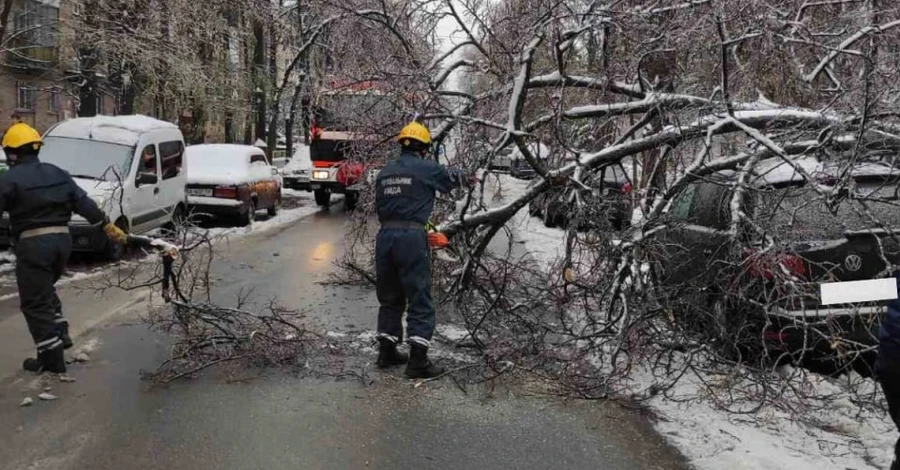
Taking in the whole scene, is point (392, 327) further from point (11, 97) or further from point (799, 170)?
point (11, 97)

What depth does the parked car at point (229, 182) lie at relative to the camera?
637 inches

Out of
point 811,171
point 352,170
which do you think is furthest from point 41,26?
point 811,171

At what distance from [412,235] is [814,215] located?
289cm

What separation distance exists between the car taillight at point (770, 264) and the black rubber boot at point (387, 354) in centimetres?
265

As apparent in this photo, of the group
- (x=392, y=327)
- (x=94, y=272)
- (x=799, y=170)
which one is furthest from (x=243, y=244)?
(x=799, y=170)

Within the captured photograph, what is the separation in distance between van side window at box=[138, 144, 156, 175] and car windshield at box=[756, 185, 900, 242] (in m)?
9.69

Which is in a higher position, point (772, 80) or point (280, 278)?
point (772, 80)

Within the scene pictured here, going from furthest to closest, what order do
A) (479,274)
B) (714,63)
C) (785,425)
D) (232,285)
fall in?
(232,285) < (714,63) < (479,274) < (785,425)

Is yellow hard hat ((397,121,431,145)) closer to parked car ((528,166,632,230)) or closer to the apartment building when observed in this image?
parked car ((528,166,632,230))

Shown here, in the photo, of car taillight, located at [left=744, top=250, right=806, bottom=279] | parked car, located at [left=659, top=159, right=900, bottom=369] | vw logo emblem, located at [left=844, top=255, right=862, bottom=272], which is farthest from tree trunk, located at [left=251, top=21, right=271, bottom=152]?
vw logo emblem, located at [left=844, top=255, right=862, bottom=272]

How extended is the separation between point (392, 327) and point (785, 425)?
2.81 meters

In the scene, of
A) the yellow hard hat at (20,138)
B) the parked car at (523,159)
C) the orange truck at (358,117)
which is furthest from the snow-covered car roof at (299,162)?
the yellow hard hat at (20,138)

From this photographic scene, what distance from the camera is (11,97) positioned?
32.6m

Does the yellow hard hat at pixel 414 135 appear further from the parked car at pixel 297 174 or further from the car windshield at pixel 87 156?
the parked car at pixel 297 174
